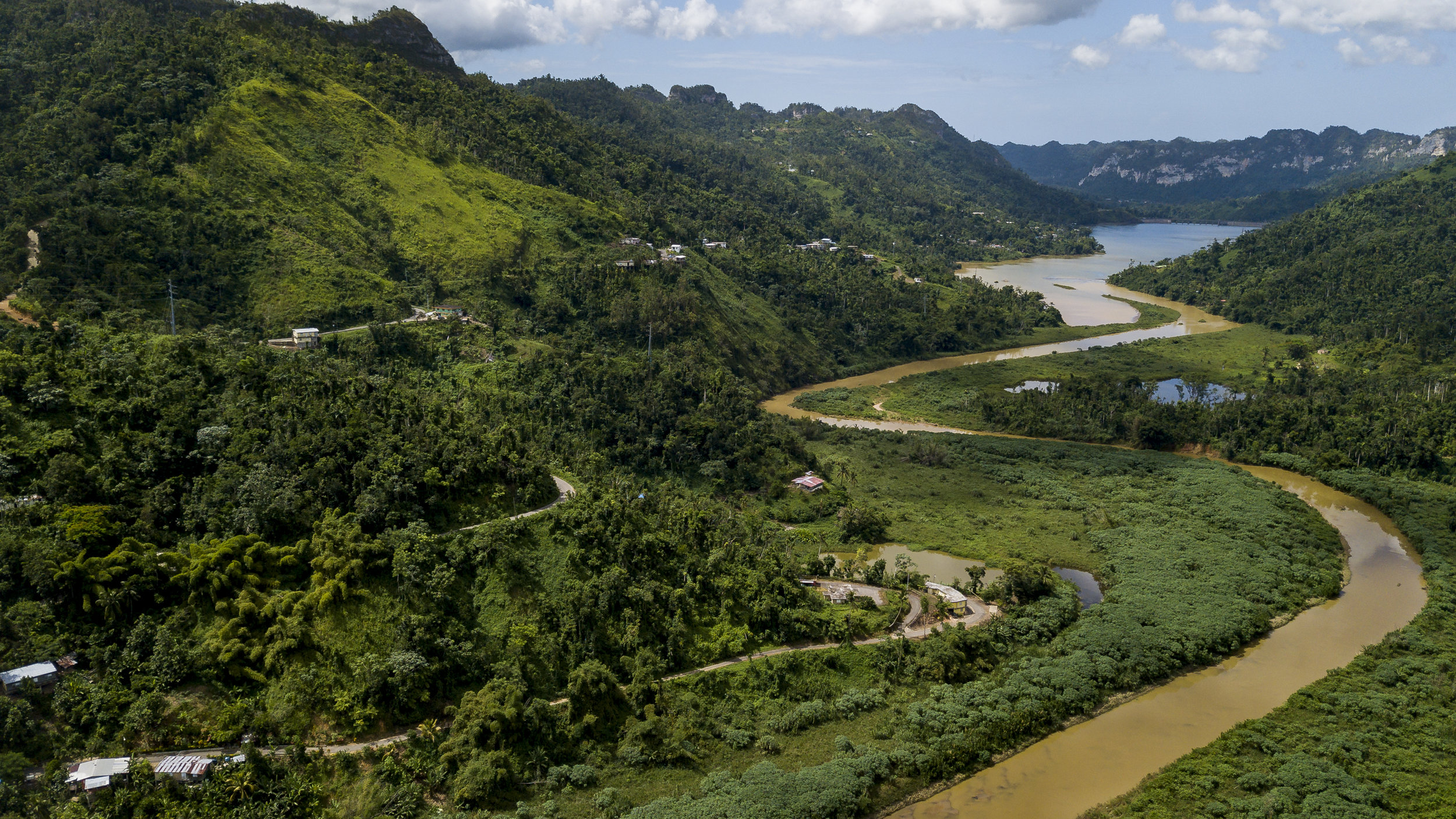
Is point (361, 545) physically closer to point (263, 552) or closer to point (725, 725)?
point (263, 552)

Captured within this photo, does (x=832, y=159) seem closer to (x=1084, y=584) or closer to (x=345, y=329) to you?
(x=345, y=329)

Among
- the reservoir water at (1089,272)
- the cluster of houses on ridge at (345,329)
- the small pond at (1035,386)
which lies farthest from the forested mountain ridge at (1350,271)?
the cluster of houses on ridge at (345,329)

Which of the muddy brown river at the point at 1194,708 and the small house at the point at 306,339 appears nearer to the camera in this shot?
the muddy brown river at the point at 1194,708

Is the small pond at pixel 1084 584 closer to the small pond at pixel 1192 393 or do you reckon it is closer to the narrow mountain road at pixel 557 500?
the narrow mountain road at pixel 557 500

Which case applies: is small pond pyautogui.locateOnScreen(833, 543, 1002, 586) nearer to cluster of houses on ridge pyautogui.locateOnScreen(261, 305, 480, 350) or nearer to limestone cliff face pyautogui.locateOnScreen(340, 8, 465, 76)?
cluster of houses on ridge pyautogui.locateOnScreen(261, 305, 480, 350)

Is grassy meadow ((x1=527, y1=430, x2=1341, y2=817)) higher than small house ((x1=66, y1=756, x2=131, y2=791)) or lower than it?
lower

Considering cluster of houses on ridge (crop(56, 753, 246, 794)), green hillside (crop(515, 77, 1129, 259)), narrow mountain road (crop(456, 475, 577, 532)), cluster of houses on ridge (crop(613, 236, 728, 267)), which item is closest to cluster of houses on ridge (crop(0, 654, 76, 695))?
cluster of houses on ridge (crop(56, 753, 246, 794))
